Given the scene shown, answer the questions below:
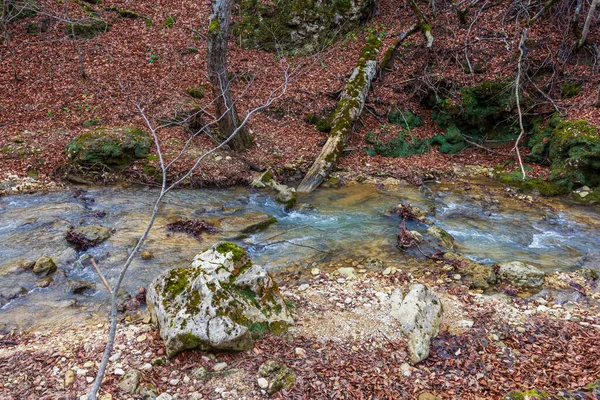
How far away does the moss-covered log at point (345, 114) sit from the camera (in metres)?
9.59

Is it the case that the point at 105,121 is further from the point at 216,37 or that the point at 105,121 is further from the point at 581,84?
the point at 581,84

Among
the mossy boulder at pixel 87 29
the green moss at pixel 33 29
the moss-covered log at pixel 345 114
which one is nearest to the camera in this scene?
the moss-covered log at pixel 345 114

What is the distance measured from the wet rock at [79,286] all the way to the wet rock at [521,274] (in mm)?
6172

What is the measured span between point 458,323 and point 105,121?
1035 centimetres

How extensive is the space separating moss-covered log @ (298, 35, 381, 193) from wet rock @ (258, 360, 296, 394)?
5826 mm

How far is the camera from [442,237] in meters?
6.89

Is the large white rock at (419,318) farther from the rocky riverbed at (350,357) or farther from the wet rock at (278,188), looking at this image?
the wet rock at (278,188)

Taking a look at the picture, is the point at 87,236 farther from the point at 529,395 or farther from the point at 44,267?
the point at 529,395

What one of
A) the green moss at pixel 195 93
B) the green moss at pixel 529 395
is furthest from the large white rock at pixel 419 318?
the green moss at pixel 195 93

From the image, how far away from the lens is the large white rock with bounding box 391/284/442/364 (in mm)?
4043

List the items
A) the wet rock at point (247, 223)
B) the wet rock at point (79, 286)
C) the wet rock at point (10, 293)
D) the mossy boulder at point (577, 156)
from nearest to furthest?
the wet rock at point (10, 293)
the wet rock at point (79, 286)
the wet rock at point (247, 223)
the mossy boulder at point (577, 156)

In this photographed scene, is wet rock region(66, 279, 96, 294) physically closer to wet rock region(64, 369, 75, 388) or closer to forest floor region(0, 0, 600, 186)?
wet rock region(64, 369, 75, 388)

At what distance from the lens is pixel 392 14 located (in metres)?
16.0

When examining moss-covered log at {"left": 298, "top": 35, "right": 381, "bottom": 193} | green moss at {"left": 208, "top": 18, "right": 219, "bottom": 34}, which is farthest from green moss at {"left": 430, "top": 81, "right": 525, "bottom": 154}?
green moss at {"left": 208, "top": 18, "right": 219, "bottom": 34}
